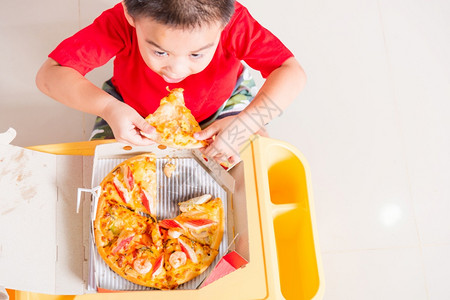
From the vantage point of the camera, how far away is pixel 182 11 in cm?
54

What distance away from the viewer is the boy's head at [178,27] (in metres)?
0.54

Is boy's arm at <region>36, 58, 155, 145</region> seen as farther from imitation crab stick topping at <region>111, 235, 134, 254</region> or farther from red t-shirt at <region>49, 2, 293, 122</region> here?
imitation crab stick topping at <region>111, 235, 134, 254</region>

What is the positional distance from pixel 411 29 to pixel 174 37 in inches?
42.3

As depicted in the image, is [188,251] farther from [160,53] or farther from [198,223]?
[160,53]

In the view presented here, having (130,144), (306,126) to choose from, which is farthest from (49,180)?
(306,126)

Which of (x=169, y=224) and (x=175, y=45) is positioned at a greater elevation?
(x=175, y=45)

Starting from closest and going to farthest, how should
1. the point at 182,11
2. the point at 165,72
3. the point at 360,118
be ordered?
the point at 182,11 → the point at 165,72 → the point at 360,118

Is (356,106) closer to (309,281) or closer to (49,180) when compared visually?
(309,281)

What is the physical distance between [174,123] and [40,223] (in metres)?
0.33

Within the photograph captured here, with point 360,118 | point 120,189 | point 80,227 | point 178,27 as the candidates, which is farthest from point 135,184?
point 360,118

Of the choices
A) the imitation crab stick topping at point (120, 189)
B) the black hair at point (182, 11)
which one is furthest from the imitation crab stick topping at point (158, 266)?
the black hair at point (182, 11)

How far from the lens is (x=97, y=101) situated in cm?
76

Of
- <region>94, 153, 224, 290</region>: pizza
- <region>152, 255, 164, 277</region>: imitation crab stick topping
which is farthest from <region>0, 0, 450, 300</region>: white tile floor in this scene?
<region>152, 255, 164, 277</region>: imitation crab stick topping

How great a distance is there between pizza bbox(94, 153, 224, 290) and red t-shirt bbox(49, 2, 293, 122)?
0.17 meters
